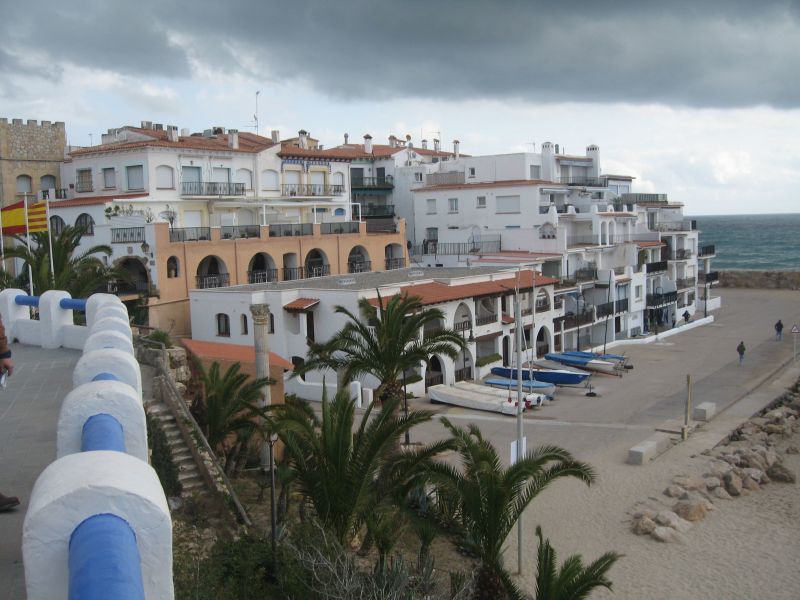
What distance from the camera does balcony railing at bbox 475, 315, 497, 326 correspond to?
140 ft

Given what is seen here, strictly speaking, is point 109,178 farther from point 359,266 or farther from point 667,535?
point 667,535

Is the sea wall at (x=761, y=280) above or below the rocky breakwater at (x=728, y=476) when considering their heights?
above

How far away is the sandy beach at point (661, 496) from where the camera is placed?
2030 centimetres

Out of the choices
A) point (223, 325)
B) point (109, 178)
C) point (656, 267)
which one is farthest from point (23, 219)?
point (656, 267)

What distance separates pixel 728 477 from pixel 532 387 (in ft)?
38.5

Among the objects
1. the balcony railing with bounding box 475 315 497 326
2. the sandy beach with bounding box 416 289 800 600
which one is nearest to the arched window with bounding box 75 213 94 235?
the balcony railing with bounding box 475 315 497 326

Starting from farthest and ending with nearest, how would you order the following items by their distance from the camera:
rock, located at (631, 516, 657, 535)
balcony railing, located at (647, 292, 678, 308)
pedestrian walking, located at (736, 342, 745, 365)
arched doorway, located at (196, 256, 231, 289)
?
balcony railing, located at (647, 292, 678, 308) → pedestrian walking, located at (736, 342, 745, 365) → arched doorway, located at (196, 256, 231, 289) → rock, located at (631, 516, 657, 535)

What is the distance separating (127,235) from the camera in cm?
4284

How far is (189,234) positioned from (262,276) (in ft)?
17.4

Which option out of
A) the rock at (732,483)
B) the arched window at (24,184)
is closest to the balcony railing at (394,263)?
the arched window at (24,184)

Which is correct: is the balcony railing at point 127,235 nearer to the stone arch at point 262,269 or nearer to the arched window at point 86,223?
the arched window at point 86,223

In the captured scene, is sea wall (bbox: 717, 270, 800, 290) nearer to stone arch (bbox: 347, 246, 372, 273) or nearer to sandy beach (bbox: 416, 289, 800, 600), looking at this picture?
sandy beach (bbox: 416, 289, 800, 600)

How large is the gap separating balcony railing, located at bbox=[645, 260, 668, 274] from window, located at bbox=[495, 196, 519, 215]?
10.6m

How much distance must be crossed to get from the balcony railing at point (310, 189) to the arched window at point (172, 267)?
1393cm
